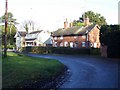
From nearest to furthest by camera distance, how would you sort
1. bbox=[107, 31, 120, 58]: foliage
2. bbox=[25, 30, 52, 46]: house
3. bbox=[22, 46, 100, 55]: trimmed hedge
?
bbox=[107, 31, 120, 58]: foliage → bbox=[22, 46, 100, 55]: trimmed hedge → bbox=[25, 30, 52, 46]: house

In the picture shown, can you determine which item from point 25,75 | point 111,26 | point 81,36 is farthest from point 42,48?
point 25,75

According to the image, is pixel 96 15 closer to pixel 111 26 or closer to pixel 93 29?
pixel 93 29

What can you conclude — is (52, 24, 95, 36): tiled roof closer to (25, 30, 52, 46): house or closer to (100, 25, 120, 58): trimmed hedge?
(25, 30, 52, 46): house

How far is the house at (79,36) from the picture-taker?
222ft

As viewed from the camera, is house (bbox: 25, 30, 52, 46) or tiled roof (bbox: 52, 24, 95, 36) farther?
house (bbox: 25, 30, 52, 46)

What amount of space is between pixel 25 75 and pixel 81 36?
53949mm

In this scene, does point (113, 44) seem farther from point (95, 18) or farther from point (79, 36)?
point (95, 18)

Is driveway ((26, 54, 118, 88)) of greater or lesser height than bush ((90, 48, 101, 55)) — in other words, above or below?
below

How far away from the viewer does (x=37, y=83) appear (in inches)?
551

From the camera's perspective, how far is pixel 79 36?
2726 inches

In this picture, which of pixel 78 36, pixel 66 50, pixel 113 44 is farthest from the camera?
pixel 78 36

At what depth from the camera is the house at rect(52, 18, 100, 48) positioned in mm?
67625

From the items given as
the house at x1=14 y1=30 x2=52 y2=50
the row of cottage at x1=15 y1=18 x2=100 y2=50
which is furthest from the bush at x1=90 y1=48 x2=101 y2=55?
the house at x1=14 y1=30 x2=52 y2=50

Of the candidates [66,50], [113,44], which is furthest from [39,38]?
[113,44]
